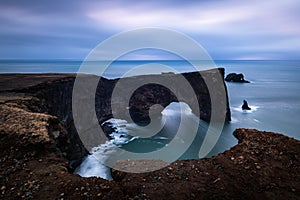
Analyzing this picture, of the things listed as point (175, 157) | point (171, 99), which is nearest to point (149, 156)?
point (175, 157)

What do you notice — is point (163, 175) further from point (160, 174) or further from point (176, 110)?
point (176, 110)

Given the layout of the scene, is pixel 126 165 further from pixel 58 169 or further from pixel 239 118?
pixel 239 118

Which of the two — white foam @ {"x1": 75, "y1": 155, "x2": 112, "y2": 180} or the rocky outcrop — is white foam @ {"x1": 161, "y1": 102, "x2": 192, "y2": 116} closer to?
white foam @ {"x1": 75, "y1": 155, "x2": 112, "y2": 180}

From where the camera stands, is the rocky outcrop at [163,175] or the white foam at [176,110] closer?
the rocky outcrop at [163,175]

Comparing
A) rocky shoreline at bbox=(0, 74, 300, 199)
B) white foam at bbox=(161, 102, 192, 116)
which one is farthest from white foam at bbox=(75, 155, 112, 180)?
white foam at bbox=(161, 102, 192, 116)

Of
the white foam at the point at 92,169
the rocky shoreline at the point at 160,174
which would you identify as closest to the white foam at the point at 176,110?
the white foam at the point at 92,169

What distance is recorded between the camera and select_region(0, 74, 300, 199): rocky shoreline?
5875 mm

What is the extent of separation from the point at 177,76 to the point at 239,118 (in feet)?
→ 44.6

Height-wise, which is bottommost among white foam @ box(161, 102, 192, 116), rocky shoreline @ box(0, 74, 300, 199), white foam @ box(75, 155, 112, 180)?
white foam @ box(75, 155, 112, 180)

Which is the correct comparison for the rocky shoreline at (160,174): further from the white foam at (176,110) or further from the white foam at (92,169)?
the white foam at (176,110)

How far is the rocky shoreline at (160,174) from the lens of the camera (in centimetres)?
588

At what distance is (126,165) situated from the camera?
744 centimetres

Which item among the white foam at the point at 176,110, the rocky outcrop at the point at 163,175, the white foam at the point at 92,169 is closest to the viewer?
the rocky outcrop at the point at 163,175

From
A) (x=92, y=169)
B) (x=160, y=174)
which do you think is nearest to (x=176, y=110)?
(x=92, y=169)
